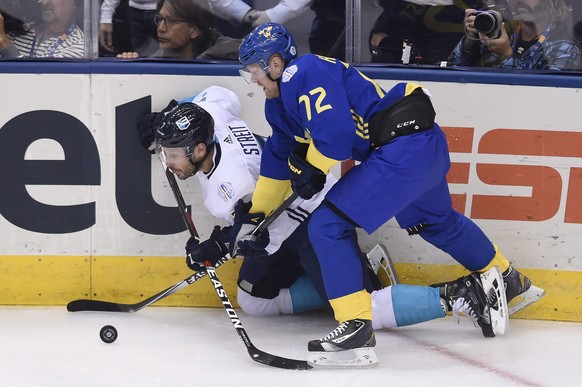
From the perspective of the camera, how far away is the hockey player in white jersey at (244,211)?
10.6 feet

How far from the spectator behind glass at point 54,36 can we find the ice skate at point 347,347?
142cm

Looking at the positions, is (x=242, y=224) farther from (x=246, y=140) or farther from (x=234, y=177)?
(x=246, y=140)

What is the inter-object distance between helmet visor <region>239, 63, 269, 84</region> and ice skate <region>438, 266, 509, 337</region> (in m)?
0.98

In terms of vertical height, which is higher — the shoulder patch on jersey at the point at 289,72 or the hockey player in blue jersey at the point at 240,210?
the shoulder patch on jersey at the point at 289,72

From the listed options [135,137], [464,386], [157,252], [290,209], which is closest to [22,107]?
[135,137]

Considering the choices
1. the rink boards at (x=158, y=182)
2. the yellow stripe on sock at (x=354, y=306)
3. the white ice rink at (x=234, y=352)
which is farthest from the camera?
the rink boards at (x=158, y=182)

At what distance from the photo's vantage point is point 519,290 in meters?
3.44

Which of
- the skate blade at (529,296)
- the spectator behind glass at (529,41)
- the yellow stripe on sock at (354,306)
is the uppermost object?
the spectator behind glass at (529,41)

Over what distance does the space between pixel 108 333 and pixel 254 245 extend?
56 cm

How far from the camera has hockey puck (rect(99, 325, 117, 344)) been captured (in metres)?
3.21

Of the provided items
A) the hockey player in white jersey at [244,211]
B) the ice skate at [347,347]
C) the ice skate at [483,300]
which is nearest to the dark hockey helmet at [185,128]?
the hockey player in white jersey at [244,211]

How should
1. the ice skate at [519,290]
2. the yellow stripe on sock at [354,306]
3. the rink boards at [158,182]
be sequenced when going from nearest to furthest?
1. the yellow stripe on sock at [354,306]
2. the ice skate at [519,290]
3. the rink boards at [158,182]

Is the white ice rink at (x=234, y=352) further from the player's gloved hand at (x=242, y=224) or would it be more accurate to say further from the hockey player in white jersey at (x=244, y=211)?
the player's gloved hand at (x=242, y=224)

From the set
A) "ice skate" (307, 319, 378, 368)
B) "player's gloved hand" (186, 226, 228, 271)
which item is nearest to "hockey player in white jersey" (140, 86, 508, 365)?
"player's gloved hand" (186, 226, 228, 271)
